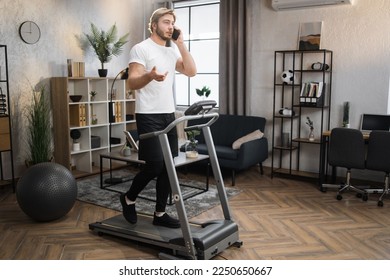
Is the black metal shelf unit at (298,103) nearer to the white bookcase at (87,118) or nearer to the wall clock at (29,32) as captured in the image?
the white bookcase at (87,118)

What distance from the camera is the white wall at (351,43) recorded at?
16.6 feet

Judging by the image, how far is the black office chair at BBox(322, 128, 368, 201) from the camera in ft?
14.7

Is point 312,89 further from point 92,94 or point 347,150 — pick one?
point 92,94

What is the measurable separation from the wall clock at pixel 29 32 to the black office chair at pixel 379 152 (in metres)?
4.10

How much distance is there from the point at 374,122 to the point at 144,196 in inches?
110

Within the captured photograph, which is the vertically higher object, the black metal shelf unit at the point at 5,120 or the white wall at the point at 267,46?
the white wall at the point at 267,46

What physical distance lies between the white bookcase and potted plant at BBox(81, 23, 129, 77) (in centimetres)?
30

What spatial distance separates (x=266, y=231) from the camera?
145 inches

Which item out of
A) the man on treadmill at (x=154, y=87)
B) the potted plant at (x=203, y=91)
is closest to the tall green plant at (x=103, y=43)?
the potted plant at (x=203, y=91)

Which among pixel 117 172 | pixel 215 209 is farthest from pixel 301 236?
pixel 117 172

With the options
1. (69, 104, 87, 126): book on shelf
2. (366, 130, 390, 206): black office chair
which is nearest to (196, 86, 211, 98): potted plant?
(69, 104, 87, 126): book on shelf

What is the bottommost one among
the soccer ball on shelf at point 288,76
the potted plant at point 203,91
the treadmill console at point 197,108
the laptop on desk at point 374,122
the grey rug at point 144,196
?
the grey rug at point 144,196

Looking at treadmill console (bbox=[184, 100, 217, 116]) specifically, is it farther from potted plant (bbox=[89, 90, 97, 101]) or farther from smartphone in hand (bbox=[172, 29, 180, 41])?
potted plant (bbox=[89, 90, 97, 101])

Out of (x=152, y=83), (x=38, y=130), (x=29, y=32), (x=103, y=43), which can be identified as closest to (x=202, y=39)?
(x=103, y=43)
